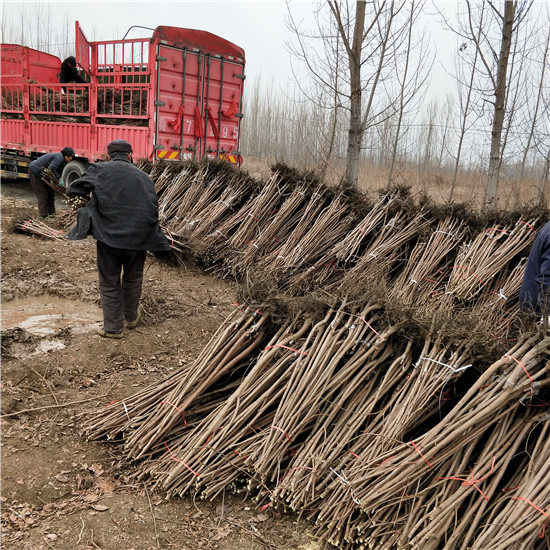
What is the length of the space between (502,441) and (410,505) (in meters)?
0.58

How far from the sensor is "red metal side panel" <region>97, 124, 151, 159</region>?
9000 mm

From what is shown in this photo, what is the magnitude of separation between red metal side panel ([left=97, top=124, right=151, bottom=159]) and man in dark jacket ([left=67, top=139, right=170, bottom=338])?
4.43 metres

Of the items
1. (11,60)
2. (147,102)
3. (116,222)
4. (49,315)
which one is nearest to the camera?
(116,222)

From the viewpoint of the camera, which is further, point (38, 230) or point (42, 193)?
point (42, 193)

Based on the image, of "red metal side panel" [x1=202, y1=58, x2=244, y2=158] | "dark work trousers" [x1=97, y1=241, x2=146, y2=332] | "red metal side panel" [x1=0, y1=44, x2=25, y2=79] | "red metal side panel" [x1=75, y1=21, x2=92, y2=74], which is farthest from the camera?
"red metal side panel" [x1=0, y1=44, x2=25, y2=79]

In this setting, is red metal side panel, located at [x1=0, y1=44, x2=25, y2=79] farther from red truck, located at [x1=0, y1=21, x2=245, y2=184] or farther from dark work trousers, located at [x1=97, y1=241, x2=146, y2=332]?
dark work trousers, located at [x1=97, y1=241, x2=146, y2=332]

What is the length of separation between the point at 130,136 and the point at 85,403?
269 inches

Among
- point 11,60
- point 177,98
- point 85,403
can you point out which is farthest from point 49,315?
point 11,60

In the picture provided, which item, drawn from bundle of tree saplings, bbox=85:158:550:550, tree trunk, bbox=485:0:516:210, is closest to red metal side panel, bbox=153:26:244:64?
tree trunk, bbox=485:0:516:210

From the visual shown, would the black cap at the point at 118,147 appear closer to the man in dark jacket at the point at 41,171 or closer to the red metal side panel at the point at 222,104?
the man in dark jacket at the point at 41,171

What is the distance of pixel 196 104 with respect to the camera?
9.60 meters

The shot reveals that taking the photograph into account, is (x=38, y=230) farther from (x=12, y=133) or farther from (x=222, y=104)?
(x=12, y=133)

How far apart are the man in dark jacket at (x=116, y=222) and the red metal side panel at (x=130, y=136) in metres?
4.43

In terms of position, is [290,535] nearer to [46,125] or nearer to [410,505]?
[410,505]
